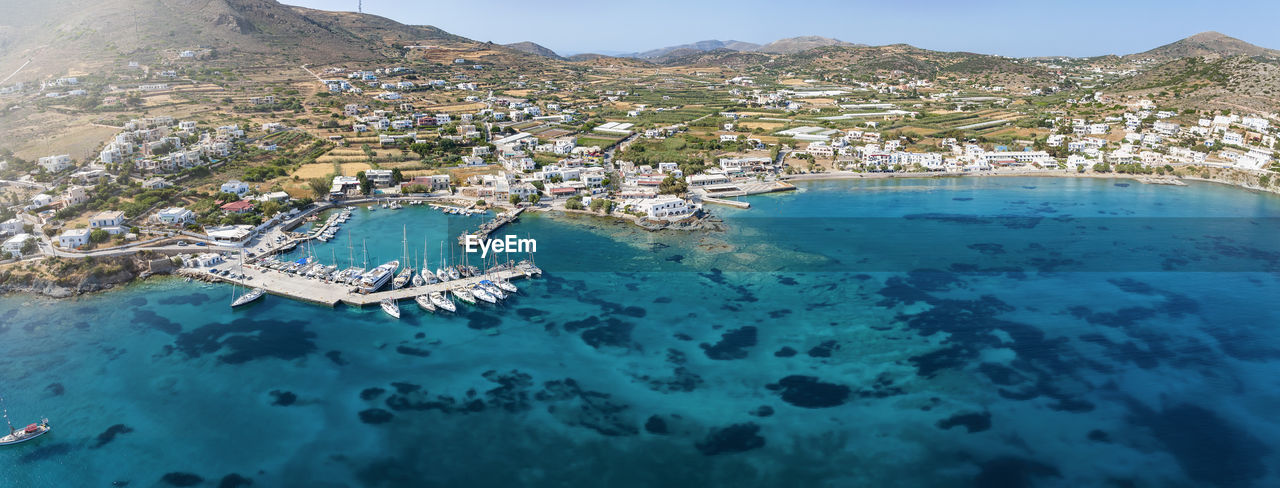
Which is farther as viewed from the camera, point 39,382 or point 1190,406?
point 39,382

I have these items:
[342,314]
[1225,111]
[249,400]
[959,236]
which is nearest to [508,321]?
[342,314]

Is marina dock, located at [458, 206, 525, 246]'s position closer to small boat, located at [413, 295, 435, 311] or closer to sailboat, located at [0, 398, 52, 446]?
small boat, located at [413, 295, 435, 311]

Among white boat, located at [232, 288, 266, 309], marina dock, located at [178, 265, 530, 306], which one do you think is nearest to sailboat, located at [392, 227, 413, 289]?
marina dock, located at [178, 265, 530, 306]

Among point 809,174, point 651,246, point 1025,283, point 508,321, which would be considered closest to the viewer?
point 508,321

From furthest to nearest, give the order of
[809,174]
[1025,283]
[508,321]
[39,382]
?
[809,174]
[1025,283]
[508,321]
[39,382]

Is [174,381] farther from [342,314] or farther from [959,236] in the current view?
[959,236]

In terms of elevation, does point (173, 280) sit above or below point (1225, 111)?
below

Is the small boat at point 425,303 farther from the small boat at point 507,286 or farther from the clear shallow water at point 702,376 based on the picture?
the small boat at point 507,286
